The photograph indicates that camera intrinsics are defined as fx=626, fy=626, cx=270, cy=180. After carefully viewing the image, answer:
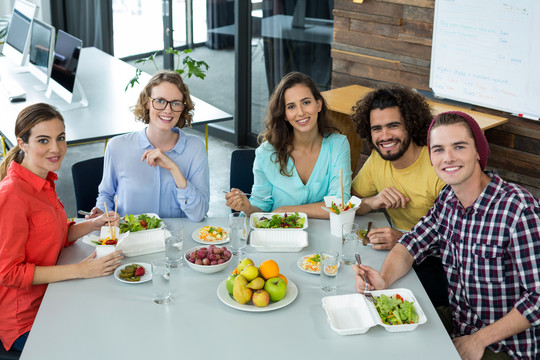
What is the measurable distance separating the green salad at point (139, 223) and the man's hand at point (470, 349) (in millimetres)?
1241

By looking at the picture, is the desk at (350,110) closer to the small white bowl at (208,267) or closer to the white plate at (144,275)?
the small white bowl at (208,267)

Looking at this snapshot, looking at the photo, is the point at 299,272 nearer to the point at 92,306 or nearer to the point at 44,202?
the point at 92,306

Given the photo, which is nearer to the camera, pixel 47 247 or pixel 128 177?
pixel 47 247

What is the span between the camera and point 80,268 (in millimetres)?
2215

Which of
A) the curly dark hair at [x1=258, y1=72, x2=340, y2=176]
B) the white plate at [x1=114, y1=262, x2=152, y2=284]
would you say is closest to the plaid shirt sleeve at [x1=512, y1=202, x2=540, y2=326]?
the curly dark hair at [x1=258, y1=72, x2=340, y2=176]

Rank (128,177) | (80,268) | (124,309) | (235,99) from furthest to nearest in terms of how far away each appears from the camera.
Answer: (235,99)
(128,177)
(80,268)
(124,309)

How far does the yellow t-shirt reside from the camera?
2.77 m

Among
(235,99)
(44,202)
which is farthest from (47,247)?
(235,99)

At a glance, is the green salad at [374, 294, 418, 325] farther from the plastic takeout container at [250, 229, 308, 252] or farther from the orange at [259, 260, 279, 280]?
the plastic takeout container at [250, 229, 308, 252]

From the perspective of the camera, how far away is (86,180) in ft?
10.3

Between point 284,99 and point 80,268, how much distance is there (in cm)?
125

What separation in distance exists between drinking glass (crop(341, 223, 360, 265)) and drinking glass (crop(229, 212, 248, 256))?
375 mm

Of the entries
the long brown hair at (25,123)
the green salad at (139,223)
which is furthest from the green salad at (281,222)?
the long brown hair at (25,123)

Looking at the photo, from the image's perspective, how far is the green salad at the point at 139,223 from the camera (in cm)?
247
